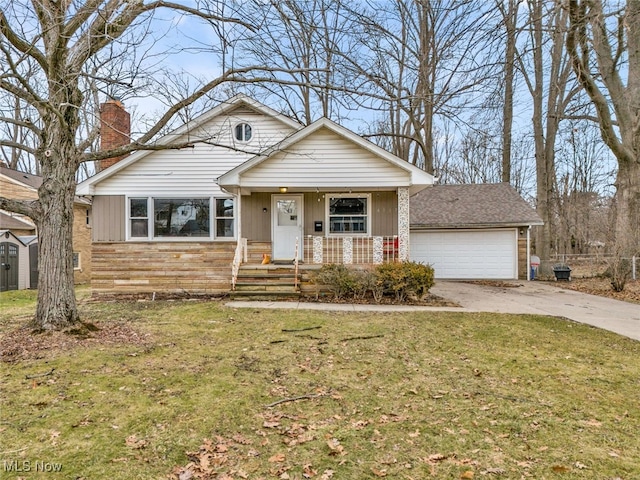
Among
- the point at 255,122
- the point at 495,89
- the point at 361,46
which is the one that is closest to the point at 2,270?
the point at 255,122

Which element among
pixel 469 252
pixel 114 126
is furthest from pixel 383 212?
pixel 114 126

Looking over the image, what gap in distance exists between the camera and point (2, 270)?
1479 cm

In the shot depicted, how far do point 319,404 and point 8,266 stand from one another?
16838 mm

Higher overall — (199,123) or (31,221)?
(199,123)

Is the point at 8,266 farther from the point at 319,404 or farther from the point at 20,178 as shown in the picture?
the point at 319,404

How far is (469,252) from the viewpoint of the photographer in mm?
16062

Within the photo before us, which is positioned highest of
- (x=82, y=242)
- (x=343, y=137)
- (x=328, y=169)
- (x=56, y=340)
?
(x=343, y=137)

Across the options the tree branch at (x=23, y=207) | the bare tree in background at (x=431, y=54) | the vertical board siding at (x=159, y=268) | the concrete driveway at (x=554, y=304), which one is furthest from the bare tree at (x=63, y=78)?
the concrete driveway at (x=554, y=304)

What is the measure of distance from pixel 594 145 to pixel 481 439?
32.5 metres

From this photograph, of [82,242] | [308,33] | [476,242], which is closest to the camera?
[308,33]

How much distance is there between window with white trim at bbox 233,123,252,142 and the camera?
476 inches

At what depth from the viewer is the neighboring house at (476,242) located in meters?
15.8

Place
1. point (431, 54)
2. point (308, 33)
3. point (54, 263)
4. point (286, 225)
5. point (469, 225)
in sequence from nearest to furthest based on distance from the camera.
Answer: point (54, 263) < point (308, 33) < point (431, 54) < point (286, 225) < point (469, 225)

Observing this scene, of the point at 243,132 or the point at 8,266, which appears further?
the point at 8,266
